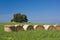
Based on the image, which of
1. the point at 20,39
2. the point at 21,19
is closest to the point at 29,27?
the point at 20,39

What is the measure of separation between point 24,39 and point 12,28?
12.7 m

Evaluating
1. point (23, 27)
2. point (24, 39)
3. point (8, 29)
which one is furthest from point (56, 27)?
point (24, 39)

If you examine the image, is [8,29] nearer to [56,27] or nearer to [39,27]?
[39,27]

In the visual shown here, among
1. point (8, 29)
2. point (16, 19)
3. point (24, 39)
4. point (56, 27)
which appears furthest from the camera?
point (16, 19)

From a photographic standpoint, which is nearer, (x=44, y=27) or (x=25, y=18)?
(x=44, y=27)

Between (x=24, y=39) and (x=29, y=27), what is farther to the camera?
(x=29, y=27)

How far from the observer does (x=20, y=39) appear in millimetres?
11789

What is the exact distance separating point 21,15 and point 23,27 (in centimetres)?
4531

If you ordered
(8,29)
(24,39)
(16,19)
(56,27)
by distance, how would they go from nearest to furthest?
(24,39) → (8,29) → (56,27) → (16,19)

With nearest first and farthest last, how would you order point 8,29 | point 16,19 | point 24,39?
point 24,39 → point 8,29 → point 16,19

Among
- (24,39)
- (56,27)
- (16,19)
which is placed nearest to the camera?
(24,39)

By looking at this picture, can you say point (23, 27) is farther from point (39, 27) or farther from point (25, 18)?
point (25, 18)

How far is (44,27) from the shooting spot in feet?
85.7

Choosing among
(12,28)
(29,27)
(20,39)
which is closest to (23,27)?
(29,27)
